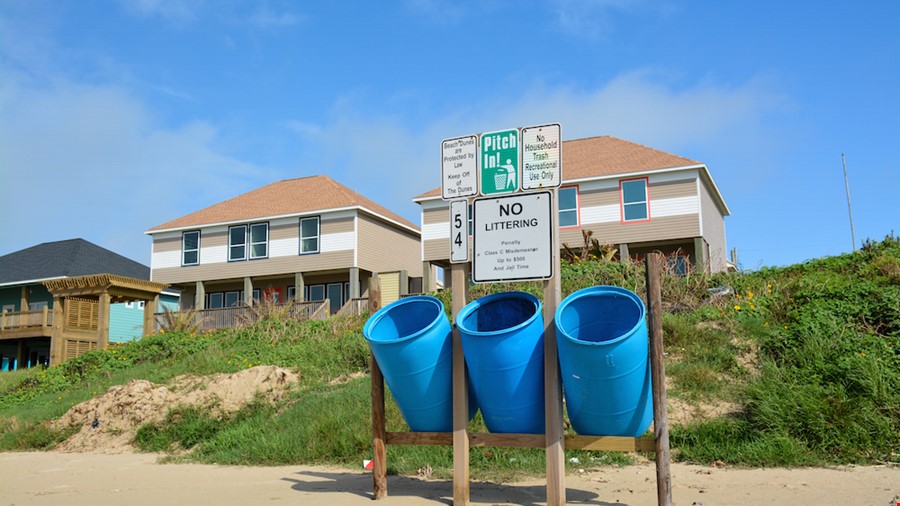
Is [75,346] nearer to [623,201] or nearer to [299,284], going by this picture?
[299,284]

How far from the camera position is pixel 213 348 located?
16688 millimetres

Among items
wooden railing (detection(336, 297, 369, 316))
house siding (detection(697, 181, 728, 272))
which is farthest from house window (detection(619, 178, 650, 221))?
wooden railing (detection(336, 297, 369, 316))

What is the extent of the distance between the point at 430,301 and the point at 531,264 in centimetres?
111

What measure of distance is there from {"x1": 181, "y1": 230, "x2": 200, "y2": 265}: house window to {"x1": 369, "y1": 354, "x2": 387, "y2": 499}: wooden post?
96.7ft

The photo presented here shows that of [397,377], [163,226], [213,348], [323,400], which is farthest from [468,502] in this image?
[163,226]

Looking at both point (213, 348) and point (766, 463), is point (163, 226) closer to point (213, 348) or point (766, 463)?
point (213, 348)

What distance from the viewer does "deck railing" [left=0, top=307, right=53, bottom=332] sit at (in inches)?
1212

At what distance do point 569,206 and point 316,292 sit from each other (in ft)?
41.0

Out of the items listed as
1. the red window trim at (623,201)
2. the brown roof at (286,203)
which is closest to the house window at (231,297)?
the brown roof at (286,203)

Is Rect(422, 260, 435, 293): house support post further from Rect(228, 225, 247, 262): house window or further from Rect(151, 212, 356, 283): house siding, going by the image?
Rect(228, 225, 247, 262): house window

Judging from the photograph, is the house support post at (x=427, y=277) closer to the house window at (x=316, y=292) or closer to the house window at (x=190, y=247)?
the house window at (x=316, y=292)

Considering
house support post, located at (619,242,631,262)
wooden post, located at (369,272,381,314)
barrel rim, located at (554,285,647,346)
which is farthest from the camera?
house support post, located at (619,242,631,262)

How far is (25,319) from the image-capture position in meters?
31.6

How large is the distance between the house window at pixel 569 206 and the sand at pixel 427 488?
19.9 m
